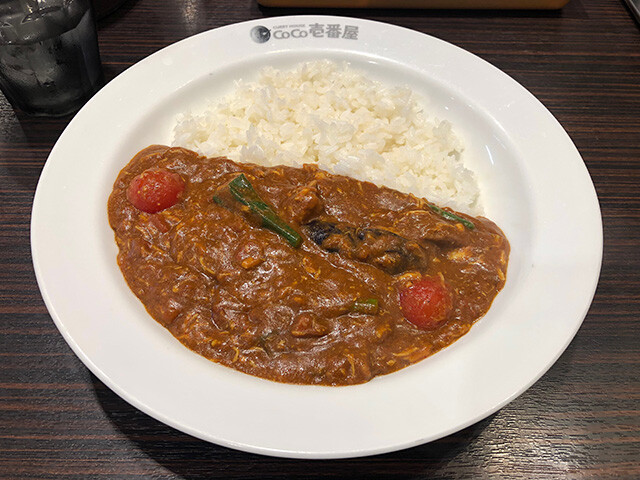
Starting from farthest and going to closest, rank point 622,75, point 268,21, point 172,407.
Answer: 1. point 622,75
2. point 268,21
3. point 172,407

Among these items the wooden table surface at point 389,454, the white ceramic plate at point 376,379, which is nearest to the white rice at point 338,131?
the white ceramic plate at point 376,379

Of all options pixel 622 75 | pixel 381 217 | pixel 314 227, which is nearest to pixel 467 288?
pixel 381 217

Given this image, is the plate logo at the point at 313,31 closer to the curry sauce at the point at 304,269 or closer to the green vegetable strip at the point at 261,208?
the curry sauce at the point at 304,269

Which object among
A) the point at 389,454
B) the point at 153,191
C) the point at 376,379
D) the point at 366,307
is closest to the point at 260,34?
the point at 153,191

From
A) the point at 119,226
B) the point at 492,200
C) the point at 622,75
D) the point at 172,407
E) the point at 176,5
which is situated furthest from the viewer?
the point at 176,5

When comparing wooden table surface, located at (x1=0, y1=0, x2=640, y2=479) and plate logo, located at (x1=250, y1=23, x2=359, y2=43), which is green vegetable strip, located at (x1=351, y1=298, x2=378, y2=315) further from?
plate logo, located at (x1=250, y1=23, x2=359, y2=43)

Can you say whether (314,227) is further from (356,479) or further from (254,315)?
(356,479)

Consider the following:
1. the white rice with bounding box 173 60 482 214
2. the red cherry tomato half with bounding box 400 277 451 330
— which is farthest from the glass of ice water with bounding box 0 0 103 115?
the red cherry tomato half with bounding box 400 277 451 330
